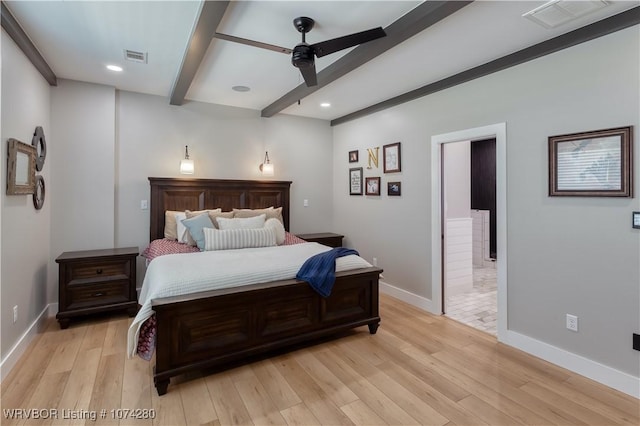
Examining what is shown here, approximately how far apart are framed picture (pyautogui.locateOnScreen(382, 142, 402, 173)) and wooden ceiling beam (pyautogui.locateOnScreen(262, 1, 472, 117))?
1313 mm

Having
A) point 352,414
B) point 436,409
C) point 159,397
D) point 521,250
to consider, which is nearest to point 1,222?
point 159,397

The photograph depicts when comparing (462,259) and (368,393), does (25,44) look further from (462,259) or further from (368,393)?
(462,259)

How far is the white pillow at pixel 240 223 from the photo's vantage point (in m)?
3.89

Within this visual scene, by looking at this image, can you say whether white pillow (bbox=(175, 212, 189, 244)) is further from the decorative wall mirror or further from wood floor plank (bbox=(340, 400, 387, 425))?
wood floor plank (bbox=(340, 400, 387, 425))

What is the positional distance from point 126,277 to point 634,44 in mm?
4829

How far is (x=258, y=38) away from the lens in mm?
2668

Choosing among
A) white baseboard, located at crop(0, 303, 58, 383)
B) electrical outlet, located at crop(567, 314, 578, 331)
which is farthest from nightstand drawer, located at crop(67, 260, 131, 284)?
electrical outlet, located at crop(567, 314, 578, 331)

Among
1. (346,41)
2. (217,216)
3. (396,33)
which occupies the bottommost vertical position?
(217,216)

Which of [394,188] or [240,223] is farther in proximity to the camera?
[394,188]

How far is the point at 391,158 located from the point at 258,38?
2.29 meters

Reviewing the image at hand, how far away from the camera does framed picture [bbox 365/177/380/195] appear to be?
455 centimetres

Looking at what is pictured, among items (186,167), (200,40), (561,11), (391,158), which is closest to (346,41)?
(200,40)

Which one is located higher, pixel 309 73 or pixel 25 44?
pixel 25 44

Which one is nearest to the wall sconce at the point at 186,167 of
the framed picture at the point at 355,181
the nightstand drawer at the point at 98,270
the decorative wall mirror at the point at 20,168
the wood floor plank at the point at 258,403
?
the nightstand drawer at the point at 98,270
